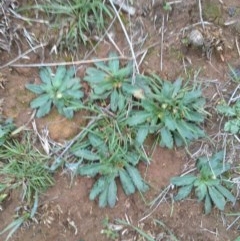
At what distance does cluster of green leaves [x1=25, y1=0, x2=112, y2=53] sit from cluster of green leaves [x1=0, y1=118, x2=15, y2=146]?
40 cm

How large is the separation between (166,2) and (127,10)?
0.59 ft

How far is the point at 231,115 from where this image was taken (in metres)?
2.50

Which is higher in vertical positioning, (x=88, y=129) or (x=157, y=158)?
(x=88, y=129)

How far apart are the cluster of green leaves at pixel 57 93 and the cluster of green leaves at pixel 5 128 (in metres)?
0.12

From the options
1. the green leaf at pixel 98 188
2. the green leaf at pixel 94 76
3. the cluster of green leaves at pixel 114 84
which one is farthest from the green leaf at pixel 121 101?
the green leaf at pixel 98 188

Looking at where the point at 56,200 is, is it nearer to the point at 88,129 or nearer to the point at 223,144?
the point at 88,129

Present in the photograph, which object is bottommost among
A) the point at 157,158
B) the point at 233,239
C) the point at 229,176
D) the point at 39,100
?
the point at 233,239

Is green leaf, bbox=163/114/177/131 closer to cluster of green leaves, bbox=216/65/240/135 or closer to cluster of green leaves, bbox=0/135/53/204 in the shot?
cluster of green leaves, bbox=216/65/240/135

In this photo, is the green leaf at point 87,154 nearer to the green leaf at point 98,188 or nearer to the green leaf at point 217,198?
the green leaf at point 98,188

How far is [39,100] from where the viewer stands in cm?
244

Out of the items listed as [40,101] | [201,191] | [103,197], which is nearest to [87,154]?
[103,197]

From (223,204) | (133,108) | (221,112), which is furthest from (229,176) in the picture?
(133,108)

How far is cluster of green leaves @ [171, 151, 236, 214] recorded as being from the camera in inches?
96.3

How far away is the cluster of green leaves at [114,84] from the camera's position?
2.43 metres
